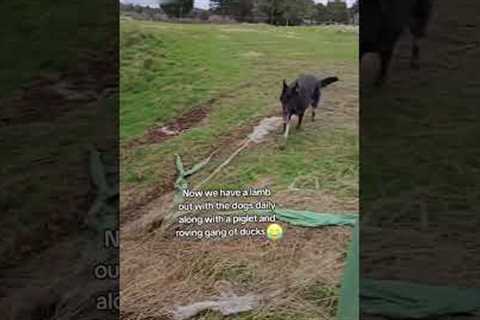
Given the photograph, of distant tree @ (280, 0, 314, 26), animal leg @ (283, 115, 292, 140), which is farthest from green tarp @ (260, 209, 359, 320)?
distant tree @ (280, 0, 314, 26)

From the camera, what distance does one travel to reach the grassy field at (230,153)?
318 centimetres

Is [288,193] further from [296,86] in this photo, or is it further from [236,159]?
[296,86]

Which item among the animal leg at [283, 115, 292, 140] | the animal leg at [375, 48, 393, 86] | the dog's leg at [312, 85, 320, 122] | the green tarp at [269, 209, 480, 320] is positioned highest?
the animal leg at [375, 48, 393, 86]

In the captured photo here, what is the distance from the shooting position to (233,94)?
3260 millimetres

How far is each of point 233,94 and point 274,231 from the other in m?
0.65

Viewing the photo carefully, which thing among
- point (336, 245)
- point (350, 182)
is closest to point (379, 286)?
point (336, 245)

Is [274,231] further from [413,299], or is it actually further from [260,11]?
[260,11]

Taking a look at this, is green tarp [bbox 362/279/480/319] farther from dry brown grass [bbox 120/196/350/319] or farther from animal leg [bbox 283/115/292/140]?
animal leg [bbox 283/115/292/140]

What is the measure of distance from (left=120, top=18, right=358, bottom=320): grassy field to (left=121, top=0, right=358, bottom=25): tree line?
45 mm

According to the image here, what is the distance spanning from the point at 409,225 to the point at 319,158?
519mm

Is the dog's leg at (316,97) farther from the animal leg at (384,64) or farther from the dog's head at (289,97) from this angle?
the animal leg at (384,64)

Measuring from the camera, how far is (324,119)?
3.25 m

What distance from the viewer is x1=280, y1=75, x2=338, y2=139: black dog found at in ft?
10.6

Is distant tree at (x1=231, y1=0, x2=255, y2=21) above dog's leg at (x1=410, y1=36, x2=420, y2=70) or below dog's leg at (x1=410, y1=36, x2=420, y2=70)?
above
